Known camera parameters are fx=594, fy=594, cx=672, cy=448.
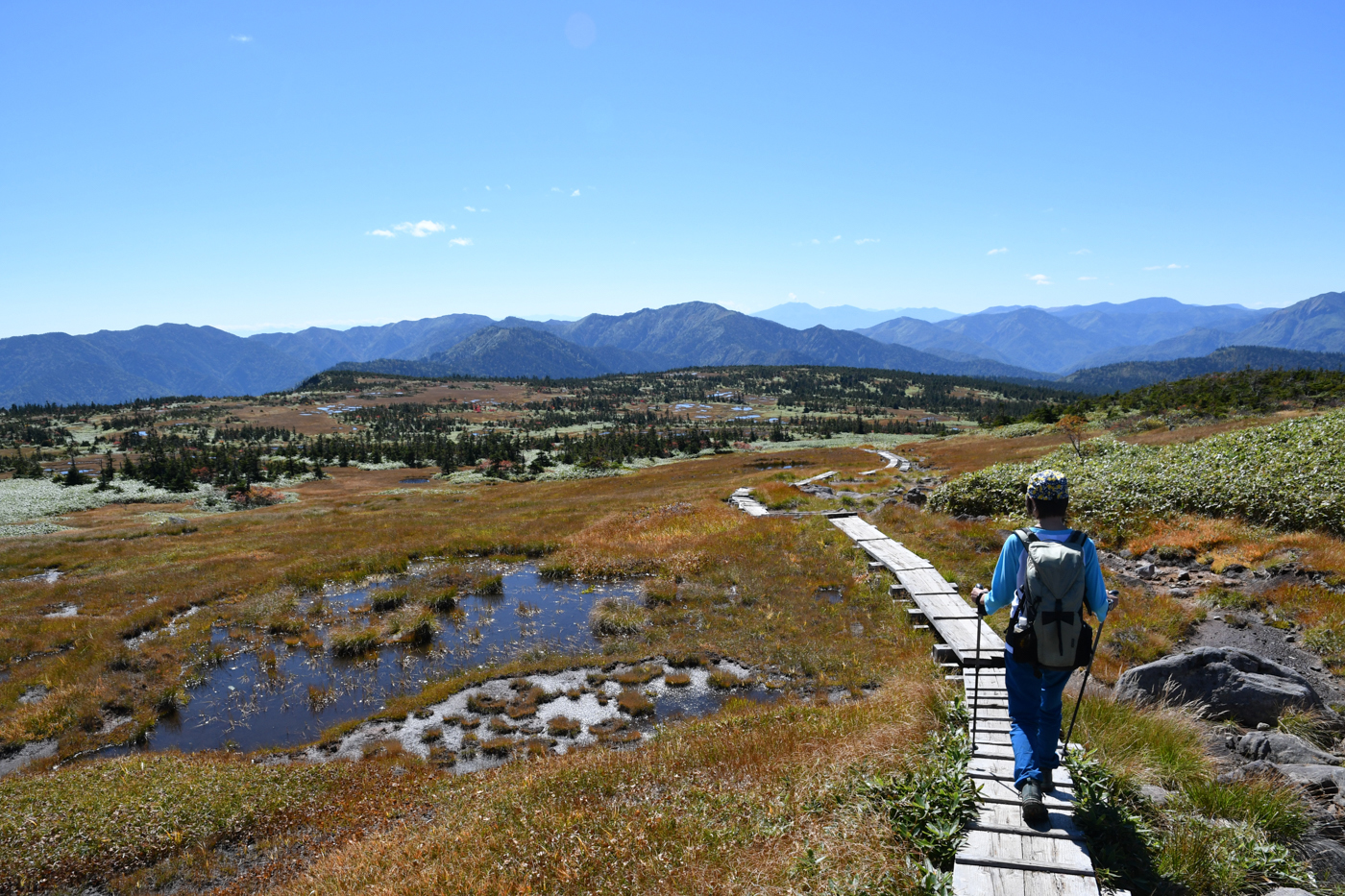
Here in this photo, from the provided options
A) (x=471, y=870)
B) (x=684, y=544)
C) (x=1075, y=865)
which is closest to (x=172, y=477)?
(x=684, y=544)

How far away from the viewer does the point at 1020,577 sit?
639 centimetres

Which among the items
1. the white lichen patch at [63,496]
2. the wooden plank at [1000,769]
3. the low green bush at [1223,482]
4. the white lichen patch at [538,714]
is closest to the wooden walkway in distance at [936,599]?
the wooden plank at [1000,769]

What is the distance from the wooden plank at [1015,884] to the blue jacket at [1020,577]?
2.39 metres

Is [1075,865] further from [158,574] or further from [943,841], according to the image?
[158,574]

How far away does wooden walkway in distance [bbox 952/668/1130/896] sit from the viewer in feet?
17.9

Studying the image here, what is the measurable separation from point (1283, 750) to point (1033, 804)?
184 inches

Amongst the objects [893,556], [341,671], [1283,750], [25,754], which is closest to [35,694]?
[25,754]

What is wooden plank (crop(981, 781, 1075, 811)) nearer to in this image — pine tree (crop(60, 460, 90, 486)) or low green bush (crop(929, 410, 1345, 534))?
low green bush (crop(929, 410, 1345, 534))

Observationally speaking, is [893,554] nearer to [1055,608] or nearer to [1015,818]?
[1015,818]

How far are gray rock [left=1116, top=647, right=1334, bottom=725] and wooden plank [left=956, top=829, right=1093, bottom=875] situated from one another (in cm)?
470

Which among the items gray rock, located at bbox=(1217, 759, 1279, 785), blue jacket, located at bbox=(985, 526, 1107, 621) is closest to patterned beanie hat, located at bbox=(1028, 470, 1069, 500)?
blue jacket, located at bbox=(985, 526, 1107, 621)

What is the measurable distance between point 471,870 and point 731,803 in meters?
3.33

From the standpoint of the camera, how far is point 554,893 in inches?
257

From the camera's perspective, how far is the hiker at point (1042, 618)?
604 cm
